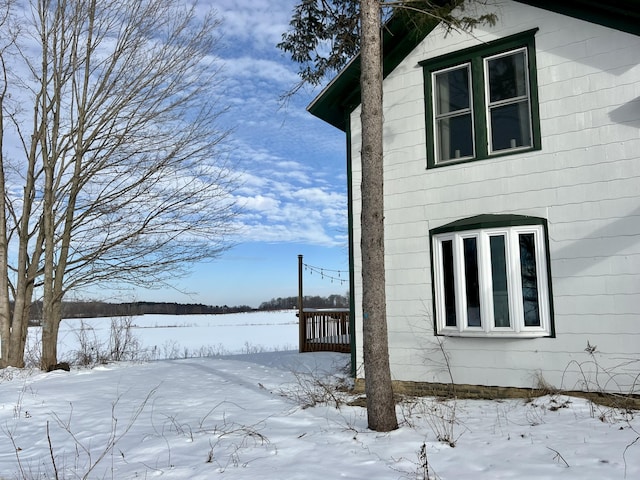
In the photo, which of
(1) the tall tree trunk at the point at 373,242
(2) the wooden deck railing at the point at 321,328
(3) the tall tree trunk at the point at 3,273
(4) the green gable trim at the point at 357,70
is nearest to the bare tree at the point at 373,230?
(1) the tall tree trunk at the point at 373,242

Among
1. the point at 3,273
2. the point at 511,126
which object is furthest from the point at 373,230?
the point at 3,273

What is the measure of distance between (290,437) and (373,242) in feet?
7.84

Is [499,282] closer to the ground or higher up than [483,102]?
closer to the ground

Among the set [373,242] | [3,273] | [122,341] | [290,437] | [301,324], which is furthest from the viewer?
[122,341]

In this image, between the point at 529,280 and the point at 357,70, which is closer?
the point at 529,280

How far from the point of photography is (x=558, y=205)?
23.4 feet

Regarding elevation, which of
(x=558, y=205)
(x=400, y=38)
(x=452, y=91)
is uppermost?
(x=400, y=38)

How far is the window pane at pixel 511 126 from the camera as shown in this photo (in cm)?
768

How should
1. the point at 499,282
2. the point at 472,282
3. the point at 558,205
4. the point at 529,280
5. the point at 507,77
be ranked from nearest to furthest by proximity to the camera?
the point at 558,205 < the point at 529,280 < the point at 499,282 < the point at 472,282 < the point at 507,77

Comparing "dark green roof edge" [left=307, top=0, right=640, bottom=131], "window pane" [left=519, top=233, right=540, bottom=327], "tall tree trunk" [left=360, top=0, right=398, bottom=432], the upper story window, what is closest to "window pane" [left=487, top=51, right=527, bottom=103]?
the upper story window

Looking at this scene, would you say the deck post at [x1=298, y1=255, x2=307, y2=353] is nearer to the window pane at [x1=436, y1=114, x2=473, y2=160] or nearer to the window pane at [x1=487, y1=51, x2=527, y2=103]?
the window pane at [x1=436, y1=114, x2=473, y2=160]

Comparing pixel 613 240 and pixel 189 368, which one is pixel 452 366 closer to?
pixel 613 240

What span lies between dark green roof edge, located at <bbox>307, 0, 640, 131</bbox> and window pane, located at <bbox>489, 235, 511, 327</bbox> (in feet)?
11.4

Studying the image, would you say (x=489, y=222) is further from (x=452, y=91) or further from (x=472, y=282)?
(x=452, y=91)
